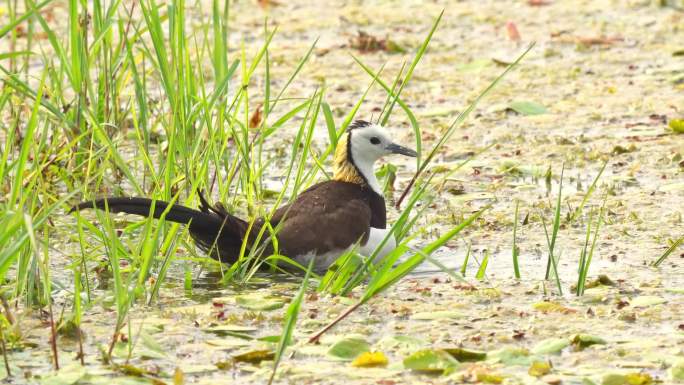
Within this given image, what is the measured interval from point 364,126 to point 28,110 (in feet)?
6.15

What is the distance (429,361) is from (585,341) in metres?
0.58

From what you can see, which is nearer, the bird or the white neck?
the bird

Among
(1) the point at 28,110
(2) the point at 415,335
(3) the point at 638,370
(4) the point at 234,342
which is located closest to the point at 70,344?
(4) the point at 234,342

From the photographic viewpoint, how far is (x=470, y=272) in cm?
573

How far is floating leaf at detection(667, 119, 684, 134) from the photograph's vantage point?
7988 millimetres

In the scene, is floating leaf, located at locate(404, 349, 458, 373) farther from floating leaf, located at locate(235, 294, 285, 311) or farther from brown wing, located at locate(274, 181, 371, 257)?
brown wing, located at locate(274, 181, 371, 257)

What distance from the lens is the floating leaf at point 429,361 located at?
4344 millimetres

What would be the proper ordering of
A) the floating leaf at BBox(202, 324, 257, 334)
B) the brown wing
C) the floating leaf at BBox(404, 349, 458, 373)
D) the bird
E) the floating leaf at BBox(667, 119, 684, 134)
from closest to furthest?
the floating leaf at BBox(404, 349, 458, 373)
the floating leaf at BBox(202, 324, 257, 334)
the bird
the brown wing
the floating leaf at BBox(667, 119, 684, 134)

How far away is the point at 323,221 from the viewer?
5922mm

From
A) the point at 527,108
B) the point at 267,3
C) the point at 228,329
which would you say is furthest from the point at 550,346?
the point at 267,3

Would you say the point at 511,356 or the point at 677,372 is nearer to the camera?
the point at 677,372

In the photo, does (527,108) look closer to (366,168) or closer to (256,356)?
(366,168)

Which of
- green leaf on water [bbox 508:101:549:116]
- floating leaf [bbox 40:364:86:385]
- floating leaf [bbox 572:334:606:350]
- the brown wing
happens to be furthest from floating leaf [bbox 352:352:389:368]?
green leaf on water [bbox 508:101:549:116]

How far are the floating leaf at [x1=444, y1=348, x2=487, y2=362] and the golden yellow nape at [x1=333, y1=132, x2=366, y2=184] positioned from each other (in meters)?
2.16
